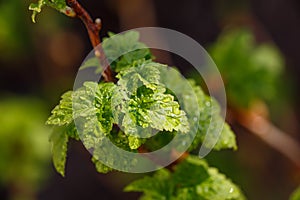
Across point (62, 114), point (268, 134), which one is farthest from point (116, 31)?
point (62, 114)

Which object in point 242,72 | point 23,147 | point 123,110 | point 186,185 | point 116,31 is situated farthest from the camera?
point 116,31

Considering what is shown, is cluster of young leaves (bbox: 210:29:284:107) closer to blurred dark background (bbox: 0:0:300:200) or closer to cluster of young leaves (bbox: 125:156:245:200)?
blurred dark background (bbox: 0:0:300:200)

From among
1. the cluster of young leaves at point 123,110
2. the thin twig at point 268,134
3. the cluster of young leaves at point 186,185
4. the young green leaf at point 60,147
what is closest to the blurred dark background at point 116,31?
the thin twig at point 268,134

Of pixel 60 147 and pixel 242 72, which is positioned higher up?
pixel 60 147

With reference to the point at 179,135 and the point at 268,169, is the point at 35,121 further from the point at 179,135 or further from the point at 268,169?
the point at 179,135

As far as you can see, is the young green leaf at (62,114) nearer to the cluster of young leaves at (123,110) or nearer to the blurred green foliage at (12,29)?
the cluster of young leaves at (123,110)

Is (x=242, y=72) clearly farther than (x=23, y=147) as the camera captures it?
No

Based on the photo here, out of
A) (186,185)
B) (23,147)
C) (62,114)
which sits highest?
(62,114)

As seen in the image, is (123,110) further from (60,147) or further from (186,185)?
(186,185)
